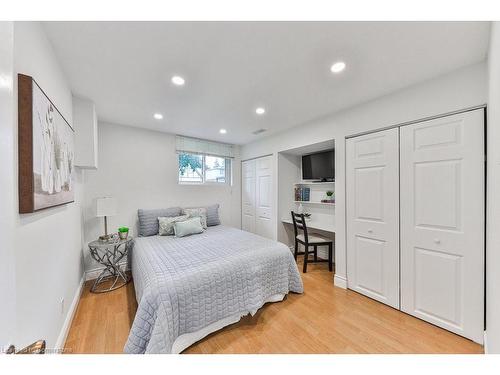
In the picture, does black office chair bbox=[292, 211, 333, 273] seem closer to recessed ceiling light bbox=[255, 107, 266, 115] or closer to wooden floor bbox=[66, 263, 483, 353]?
wooden floor bbox=[66, 263, 483, 353]

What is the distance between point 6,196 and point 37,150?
2.42 ft

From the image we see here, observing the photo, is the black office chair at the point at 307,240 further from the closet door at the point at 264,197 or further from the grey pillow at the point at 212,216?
the grey pillow at the point at 212,216

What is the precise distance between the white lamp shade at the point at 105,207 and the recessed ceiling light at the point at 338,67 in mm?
3077

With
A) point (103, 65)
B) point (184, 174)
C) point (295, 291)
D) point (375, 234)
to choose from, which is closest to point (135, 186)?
point (184, 174)

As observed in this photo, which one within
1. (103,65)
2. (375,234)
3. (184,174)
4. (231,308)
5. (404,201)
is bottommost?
(231,308)

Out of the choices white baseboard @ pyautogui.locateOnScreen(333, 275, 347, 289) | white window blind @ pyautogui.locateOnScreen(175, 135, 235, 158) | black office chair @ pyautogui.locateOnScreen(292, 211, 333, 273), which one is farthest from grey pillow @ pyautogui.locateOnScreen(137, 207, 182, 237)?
white baseboard @ pyautogui.locateOnScreen(333, 275, 347, 289)

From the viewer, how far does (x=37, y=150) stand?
1083mm

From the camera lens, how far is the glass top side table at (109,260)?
2.50 metres

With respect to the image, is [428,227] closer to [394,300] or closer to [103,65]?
[394,300]

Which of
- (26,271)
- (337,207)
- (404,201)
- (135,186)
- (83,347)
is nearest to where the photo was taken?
(26,271)

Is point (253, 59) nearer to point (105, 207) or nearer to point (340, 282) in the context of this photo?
point (105, 207)

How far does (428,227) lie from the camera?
1.87m

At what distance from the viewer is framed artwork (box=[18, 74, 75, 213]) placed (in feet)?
3.21
